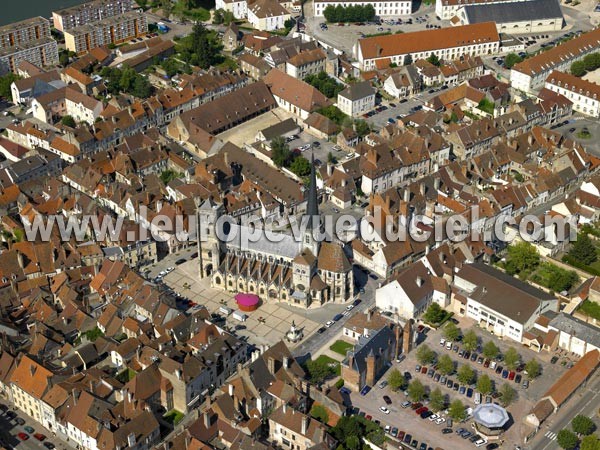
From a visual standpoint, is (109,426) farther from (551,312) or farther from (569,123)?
(569,123)

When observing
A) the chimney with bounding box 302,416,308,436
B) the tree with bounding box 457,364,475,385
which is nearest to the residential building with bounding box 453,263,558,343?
the tree with bounding box 457,364,475,385

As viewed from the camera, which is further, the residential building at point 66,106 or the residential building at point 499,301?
the residential building at point 66,106

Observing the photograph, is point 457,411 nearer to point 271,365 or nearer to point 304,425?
point 304,425

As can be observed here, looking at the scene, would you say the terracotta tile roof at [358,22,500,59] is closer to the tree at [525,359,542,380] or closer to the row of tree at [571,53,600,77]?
the row of tree at [571,53,600,77]

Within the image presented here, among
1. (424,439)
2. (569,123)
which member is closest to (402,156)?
(569,123)

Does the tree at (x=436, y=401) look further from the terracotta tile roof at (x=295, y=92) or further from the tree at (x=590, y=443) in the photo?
the terracotta tile roof at (x=295, y=92)

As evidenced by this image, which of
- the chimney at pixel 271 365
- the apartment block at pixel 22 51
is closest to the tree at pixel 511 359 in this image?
the chimney at pixel 271 365
